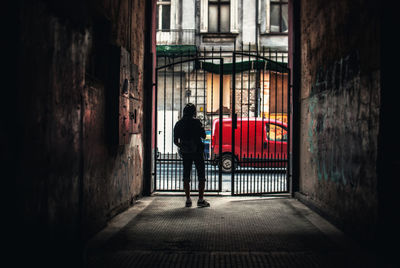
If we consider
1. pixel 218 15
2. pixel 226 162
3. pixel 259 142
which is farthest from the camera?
pixel 218 15

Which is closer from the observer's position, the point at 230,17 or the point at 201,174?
the point at 201,174

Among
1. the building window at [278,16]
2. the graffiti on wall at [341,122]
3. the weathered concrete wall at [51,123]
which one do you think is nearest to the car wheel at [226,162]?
the graffiti on wall at [341,122]

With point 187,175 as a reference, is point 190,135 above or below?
above

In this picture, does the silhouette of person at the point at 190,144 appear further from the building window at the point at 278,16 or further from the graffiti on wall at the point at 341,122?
the building window at the point at 278,16

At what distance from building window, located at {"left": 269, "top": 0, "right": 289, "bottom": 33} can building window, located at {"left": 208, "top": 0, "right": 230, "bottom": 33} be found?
6.52ft

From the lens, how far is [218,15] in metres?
17.8

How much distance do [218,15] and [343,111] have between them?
45.2 feet

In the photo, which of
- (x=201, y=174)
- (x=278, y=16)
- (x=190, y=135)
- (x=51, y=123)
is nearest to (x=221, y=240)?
(x=201, y=174)

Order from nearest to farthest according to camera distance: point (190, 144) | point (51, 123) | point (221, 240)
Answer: point (51, 123)
point (221, 240)
point (190, 144)

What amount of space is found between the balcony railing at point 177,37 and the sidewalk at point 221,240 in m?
12.2

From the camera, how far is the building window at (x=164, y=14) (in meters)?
18.0

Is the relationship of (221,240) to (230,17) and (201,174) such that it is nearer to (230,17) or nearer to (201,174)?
(201,174)

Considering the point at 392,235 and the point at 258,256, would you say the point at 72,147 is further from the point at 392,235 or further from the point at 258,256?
the point at 392,235

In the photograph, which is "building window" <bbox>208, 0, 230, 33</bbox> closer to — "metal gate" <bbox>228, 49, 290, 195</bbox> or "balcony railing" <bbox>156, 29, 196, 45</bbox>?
"balcony railing" <bbox>156, 29, 196, 45</bbox>
